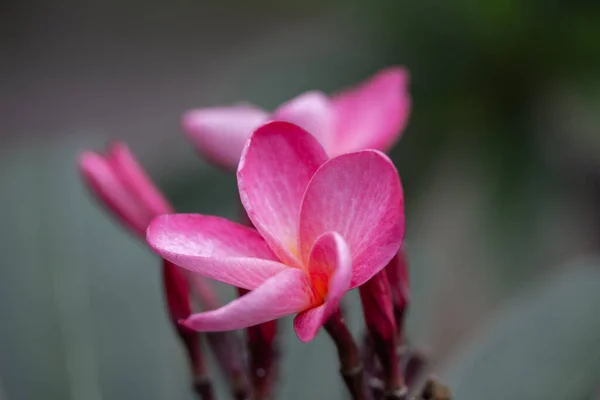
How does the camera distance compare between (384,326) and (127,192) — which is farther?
(127,192)

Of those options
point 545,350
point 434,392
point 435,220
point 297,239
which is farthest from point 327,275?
point 435,220

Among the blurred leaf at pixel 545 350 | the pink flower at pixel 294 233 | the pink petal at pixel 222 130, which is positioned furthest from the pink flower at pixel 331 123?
the blurred leaf at pixel 545 350

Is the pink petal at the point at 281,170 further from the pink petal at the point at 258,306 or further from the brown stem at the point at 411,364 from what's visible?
the brown stem at the point at 411,364

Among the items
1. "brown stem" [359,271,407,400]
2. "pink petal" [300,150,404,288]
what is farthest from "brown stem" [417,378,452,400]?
"pink petal" [300,150,404,288]

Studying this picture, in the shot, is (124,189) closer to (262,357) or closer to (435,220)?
(262,357)

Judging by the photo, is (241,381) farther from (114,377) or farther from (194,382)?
(114,377)
